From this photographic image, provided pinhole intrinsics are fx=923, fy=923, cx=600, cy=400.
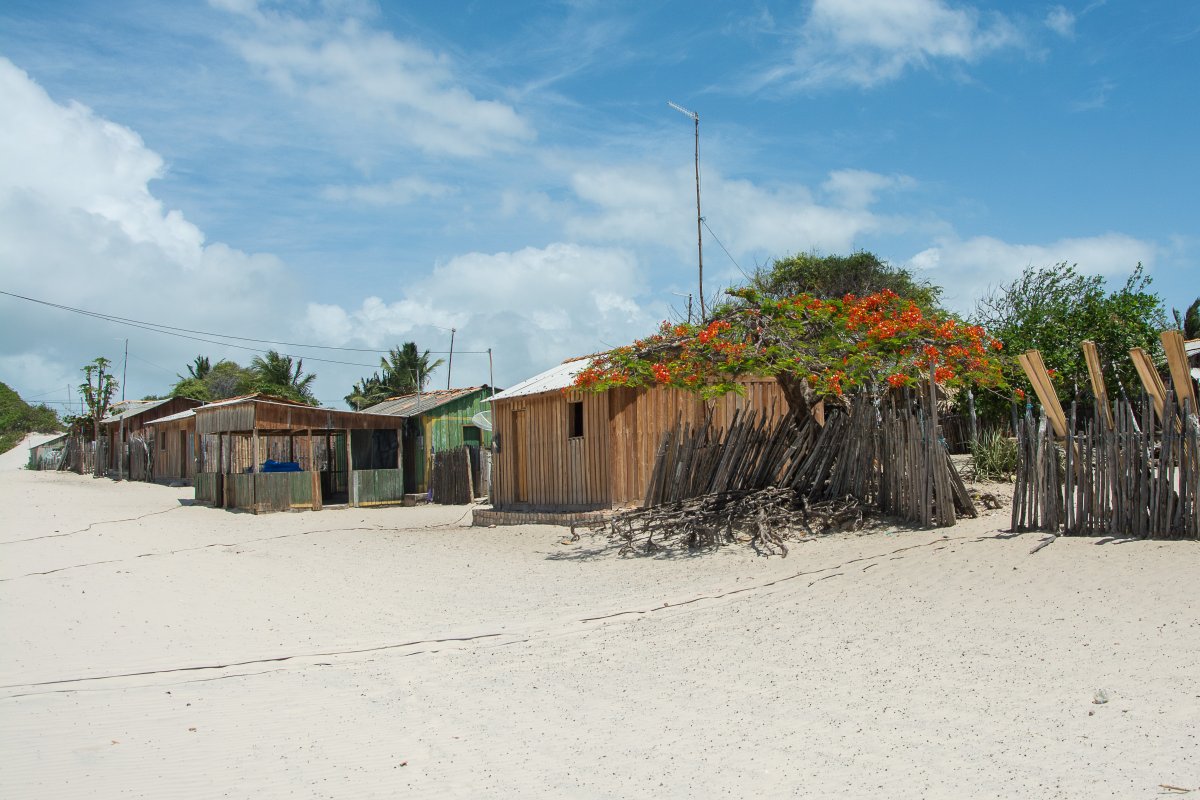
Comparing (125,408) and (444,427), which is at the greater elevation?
(125,408)

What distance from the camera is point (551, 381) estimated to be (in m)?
17.4

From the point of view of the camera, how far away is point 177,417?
3259cm

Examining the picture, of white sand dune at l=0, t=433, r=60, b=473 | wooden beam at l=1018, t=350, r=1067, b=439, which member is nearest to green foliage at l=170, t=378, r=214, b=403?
white sand dune at l=0, t=433, r=60, b=473

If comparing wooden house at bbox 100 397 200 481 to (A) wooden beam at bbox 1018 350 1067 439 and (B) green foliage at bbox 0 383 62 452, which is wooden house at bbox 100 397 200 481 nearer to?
(B) green foliage at bbox 0 383 62 452

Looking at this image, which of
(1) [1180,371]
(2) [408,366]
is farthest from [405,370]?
(1) [1180,371]

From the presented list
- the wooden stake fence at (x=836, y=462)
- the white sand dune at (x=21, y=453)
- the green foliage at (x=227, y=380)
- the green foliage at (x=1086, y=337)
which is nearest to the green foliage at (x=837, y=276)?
the green foliage at (x=1086, y=337)

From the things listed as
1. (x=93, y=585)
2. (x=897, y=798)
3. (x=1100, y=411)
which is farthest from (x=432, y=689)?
(x=1100, y=411)

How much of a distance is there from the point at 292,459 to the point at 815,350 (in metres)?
19.9

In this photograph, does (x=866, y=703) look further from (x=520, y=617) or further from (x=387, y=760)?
(x=520, y=617)

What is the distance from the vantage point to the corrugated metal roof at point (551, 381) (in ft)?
54.4

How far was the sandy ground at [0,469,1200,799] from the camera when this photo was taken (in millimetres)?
4574

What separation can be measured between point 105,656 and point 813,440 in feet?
27.7

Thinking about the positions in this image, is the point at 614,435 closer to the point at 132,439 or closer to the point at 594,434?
the point at 594,434

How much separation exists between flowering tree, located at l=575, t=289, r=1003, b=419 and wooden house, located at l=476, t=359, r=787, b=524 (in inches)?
113
